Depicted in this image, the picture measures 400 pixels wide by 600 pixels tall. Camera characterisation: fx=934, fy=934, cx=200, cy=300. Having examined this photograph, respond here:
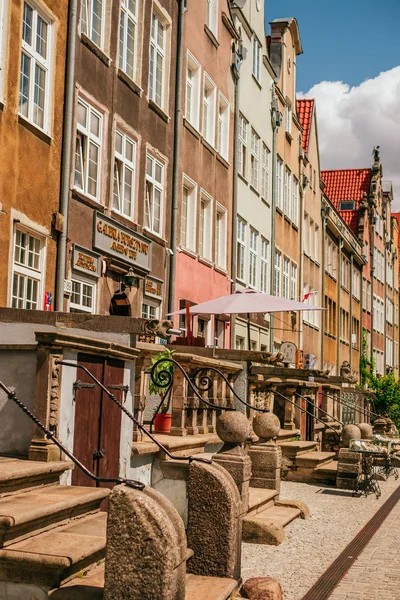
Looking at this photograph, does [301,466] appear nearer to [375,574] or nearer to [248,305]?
[248,305]

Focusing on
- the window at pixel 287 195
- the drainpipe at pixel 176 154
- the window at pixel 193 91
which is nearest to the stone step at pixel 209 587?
the drainpipe at pixel 176 154

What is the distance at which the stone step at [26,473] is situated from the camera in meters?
6.78

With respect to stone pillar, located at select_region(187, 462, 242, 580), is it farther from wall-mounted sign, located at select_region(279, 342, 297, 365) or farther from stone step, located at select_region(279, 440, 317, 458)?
wall-mounted sign, located at select_region(279, 342, 297, 365)

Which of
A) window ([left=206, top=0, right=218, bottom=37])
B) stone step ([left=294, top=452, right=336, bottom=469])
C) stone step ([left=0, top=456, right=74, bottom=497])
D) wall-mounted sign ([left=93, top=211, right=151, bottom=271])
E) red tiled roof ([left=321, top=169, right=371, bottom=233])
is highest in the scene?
red tiled roof ([left=321, top=169, right=371, bottom=233])

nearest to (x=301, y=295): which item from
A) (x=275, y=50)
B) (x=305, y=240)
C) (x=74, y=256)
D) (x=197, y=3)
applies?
(x=305, y=240)

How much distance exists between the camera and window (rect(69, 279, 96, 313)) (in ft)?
51.0

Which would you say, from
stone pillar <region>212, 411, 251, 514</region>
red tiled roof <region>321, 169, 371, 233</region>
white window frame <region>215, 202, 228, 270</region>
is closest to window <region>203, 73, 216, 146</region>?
white window frame <region>215, 202, 228, 270</region>

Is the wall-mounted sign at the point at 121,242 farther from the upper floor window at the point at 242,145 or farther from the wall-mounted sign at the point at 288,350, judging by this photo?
the wall-mounted sign at the point at 288,350

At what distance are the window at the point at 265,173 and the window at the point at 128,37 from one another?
1148 cm

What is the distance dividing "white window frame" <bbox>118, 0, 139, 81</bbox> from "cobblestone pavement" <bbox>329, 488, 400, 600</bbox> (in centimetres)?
1048

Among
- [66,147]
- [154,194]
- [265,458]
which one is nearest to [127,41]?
[154,194]

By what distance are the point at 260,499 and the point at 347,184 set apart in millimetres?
47366

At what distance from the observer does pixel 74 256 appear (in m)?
15.3

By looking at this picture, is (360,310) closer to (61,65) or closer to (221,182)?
(221,182)
